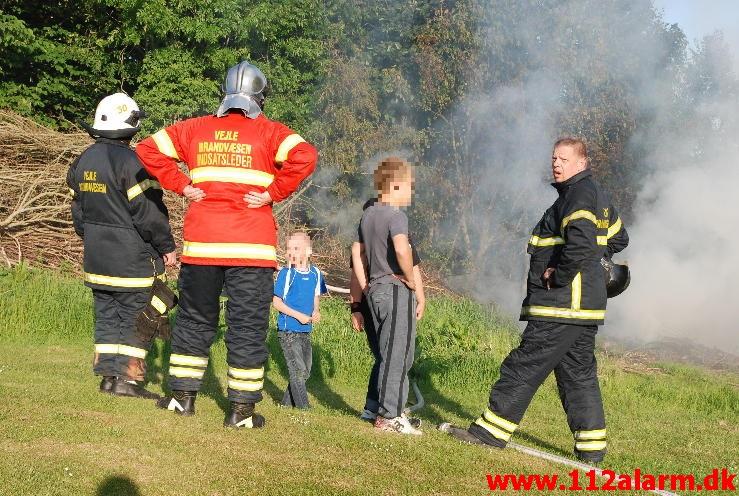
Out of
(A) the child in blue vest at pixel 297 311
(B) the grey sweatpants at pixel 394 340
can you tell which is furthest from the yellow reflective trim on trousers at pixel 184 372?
(B) the grey sweatpants at pixel 394 340

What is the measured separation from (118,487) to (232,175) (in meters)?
2.00

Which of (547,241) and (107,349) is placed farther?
(107,349)

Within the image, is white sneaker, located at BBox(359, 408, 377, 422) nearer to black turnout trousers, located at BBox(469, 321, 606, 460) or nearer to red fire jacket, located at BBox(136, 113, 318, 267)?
black turnout trousers, located at BBox(469, 321, 606, 460)

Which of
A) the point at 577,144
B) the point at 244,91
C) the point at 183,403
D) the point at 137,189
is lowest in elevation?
the point at 183,403

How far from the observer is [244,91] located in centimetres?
523

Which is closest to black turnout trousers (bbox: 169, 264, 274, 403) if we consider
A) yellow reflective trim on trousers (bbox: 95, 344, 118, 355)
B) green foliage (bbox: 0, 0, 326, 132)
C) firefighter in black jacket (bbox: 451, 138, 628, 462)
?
yellow reflective trim on trousers (bbox: 95, 344, 118, 355)

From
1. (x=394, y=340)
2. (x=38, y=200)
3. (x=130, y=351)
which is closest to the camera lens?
(x=394, y=340)

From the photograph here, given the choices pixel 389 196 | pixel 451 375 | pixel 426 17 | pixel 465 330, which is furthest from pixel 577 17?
pixel 389 196

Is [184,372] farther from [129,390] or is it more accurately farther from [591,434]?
[591,434]

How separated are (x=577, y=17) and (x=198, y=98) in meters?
7.16

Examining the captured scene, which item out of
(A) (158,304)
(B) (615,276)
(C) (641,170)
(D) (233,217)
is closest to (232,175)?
(D) (233,217)

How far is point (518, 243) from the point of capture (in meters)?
15.5

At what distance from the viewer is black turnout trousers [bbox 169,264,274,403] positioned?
5.17 m

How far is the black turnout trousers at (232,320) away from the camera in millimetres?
5172
